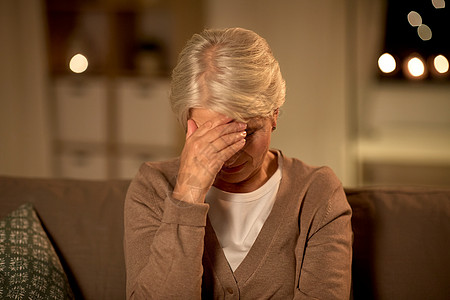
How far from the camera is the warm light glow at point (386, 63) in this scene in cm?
364

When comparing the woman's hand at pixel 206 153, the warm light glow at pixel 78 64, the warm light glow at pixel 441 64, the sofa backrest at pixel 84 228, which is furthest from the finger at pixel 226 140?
the warm light glow at pixel 78 64

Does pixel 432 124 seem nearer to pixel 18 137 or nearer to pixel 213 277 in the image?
pixel 213 277

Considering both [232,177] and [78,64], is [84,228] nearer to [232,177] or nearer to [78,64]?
[232,177]

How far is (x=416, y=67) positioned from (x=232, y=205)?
2501mm

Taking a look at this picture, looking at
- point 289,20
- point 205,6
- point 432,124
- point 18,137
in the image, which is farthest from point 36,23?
point 432,124

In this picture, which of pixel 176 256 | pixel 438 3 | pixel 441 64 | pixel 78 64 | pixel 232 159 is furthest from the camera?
pixel 78 64

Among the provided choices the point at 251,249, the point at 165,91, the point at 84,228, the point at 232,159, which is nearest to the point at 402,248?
the point at 251,249

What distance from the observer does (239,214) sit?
146 cm

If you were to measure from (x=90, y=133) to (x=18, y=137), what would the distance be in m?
0.67

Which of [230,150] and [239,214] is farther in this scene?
[239,214]

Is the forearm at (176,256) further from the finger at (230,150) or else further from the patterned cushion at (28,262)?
the patterned cushion at (28,262)

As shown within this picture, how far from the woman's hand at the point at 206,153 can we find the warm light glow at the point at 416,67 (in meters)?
2.55

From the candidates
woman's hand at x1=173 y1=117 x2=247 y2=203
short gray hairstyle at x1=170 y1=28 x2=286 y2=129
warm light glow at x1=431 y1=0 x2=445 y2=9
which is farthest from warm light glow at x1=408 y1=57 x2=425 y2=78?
woman's hand at x1=173 y1=117 x2=247 y2=203

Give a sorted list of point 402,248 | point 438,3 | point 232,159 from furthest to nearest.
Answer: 1. point 438,3
2. point 402,248
3. point 232,159
